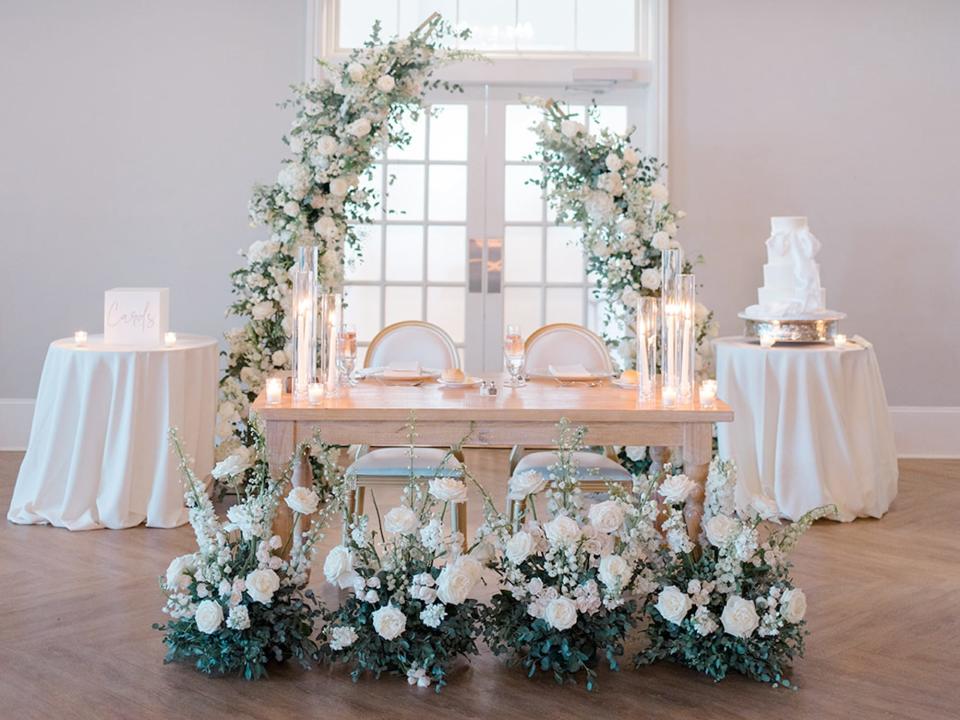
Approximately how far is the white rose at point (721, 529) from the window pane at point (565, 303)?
3.89 meters

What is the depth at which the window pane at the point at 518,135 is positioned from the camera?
6934 millimetres

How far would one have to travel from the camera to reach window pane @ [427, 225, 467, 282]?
22.9 ft

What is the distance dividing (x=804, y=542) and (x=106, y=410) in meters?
3.01

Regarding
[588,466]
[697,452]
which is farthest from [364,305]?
[697,452]

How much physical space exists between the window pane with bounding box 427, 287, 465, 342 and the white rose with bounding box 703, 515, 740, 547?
3911 mm

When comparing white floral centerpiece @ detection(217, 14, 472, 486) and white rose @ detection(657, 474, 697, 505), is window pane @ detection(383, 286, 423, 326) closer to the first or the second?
white floral centerpiece @ detection(217, 14, 472, 486)

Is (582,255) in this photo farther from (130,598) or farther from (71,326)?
(130,598)

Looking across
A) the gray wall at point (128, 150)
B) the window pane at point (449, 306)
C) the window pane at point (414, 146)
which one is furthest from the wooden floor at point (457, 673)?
the window pane at point (414, 146)

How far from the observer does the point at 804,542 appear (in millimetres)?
4758

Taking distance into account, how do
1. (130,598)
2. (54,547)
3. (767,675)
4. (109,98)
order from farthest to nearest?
(109,98) < (54,547) < (130,598) < (767,675)

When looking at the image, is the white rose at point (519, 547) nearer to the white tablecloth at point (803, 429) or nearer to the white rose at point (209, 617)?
the white rose at point (209, 617)

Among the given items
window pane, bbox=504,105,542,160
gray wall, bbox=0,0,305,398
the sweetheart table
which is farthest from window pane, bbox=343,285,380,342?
the sweetheart table

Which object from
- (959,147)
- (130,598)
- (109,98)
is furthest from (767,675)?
(109,98)

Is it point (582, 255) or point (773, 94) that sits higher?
point (773, 94)
